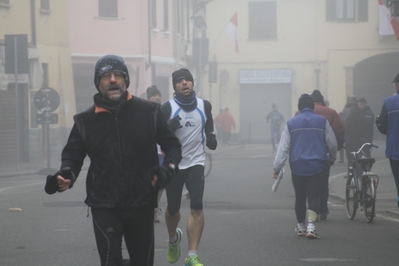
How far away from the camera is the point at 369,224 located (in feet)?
38.3

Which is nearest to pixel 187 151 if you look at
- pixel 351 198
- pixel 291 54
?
pixel 351 198

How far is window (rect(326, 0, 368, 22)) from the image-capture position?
46875mm

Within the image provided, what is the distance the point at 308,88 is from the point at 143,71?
14385 mm

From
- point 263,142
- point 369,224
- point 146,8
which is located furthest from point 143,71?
point 369,224

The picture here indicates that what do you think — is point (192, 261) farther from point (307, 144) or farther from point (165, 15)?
point (165, 15)

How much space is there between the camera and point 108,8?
34.7 m

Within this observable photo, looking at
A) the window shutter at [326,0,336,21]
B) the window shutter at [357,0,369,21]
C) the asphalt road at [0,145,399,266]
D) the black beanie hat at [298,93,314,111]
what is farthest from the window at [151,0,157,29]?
the black beanie hat at [298,93,314,111]

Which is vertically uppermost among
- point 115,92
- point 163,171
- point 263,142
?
point 115,92

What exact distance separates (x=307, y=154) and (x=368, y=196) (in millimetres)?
1816

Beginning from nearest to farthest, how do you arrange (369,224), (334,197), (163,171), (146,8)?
(163,171) → (369,224) → (334,197) → (146,8)

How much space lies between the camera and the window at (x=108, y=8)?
1355 inches

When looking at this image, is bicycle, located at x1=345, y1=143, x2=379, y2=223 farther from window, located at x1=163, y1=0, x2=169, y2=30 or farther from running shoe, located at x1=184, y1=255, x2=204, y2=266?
window, located at x1=163, y1=0, x2=169, y2=30

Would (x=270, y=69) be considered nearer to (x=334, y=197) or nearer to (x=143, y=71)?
(x=143, y=71)

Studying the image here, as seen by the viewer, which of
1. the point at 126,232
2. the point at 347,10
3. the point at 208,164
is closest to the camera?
the point at 126,232
